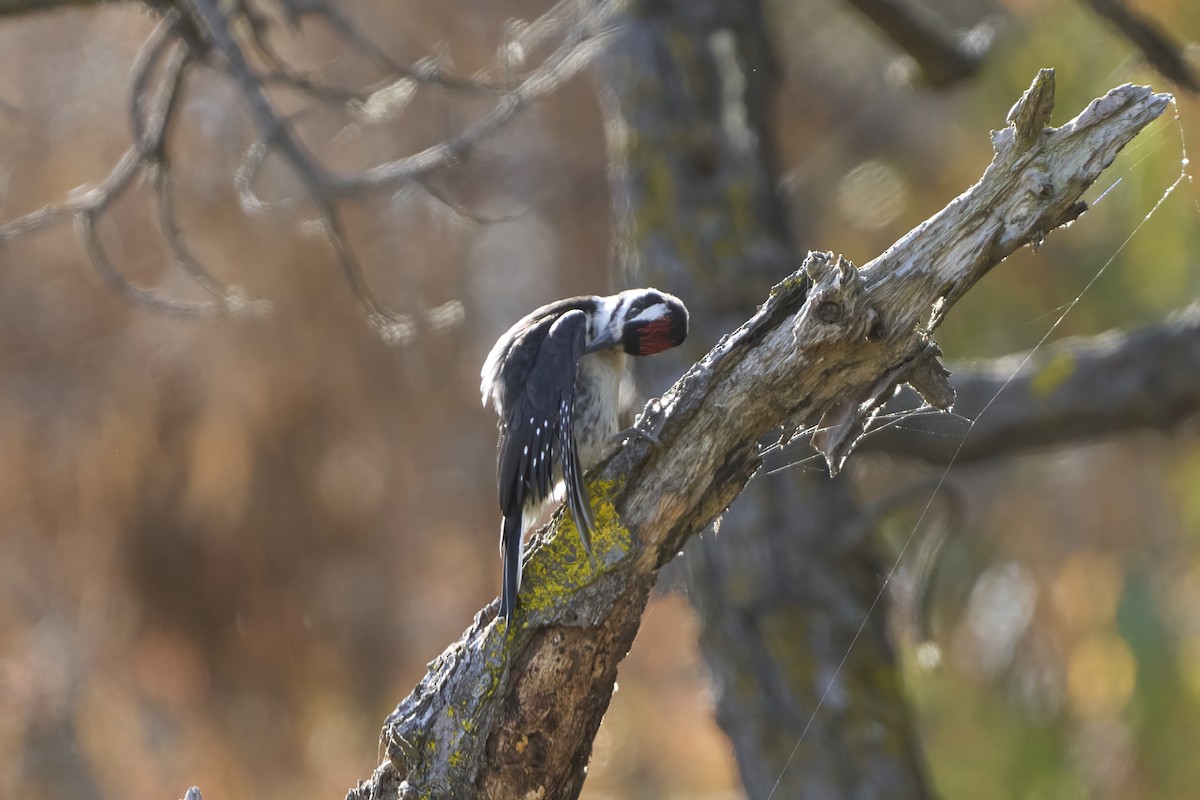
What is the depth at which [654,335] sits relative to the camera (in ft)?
9.74

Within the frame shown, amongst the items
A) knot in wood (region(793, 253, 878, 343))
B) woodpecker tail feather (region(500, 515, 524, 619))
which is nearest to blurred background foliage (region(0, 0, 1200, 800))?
woodpecker tail feather (region(500, 515, 524, 619))

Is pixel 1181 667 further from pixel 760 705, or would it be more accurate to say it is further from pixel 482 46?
pixel 482 46

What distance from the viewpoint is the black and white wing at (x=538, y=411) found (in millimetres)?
2672

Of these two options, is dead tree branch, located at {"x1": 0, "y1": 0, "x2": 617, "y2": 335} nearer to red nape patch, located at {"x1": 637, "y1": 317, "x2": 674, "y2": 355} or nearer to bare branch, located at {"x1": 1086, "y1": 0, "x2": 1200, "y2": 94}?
red nape patch, located at {"x1": 637, "y1": 317, "x2": 674, "y2": 355}

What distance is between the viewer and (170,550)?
4.79m

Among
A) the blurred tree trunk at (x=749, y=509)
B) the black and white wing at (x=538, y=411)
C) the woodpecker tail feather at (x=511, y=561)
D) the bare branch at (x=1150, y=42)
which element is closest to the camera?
the woodpecker tail feather at (x=511, y=561)

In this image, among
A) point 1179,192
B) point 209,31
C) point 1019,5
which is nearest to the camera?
point 209,31

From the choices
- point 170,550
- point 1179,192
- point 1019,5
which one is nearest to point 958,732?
point 1179,192

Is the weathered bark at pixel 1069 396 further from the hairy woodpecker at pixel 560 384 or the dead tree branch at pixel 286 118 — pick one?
the dead tree branch at pixel 286 118

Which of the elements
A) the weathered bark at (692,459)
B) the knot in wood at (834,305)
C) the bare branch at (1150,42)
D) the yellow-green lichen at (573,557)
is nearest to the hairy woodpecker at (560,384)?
the yellow-green lichen at (573,557)

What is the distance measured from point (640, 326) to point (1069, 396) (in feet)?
6.13

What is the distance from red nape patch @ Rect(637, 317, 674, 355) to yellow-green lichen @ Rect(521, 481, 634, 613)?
0.70 metres

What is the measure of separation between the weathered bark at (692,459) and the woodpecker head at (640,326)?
0.65m

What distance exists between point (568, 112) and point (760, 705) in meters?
2.81
